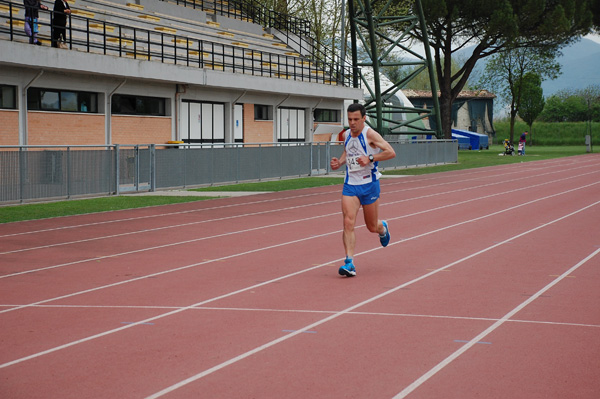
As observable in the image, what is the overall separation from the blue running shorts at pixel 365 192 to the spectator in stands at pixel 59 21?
18.1 m

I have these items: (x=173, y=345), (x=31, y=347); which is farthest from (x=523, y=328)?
(x=31, y=347)

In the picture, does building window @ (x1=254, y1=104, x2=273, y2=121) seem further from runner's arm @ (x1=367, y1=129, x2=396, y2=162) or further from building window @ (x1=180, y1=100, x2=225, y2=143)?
runner's arm @ (x1=367, y1=129, x2=396, y2=162)

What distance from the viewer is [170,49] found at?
1398 inches

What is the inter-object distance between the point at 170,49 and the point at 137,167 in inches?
450

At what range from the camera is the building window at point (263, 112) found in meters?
40.3

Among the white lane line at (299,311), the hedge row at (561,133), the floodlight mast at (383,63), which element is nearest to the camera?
the white lane line at (299,311)

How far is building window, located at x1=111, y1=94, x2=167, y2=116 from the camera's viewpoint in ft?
102

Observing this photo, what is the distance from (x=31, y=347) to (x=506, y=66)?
75082 millimetres

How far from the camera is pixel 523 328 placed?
24.9 feet

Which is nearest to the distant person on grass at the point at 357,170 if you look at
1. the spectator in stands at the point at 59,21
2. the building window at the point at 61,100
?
the spectator in stands at the point at 59,21

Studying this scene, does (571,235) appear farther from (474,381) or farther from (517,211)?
(474,381)

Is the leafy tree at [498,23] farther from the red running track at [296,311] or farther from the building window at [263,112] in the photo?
the red running track at [296,311]

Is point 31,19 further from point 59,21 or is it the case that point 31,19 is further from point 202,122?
point 202,122

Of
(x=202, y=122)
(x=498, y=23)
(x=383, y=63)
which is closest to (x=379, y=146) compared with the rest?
(x=202, y=122)
